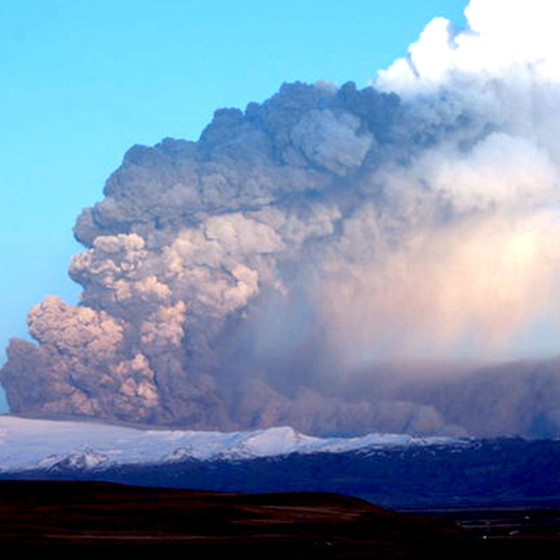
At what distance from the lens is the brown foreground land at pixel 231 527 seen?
343ft

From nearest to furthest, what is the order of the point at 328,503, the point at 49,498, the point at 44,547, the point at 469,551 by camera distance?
the point at 44,547 → the point at 469,551 → the point at 49,498 → the point at 328,503

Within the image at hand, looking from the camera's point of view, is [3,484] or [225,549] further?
[3,484]

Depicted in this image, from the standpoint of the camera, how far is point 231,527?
124750mm

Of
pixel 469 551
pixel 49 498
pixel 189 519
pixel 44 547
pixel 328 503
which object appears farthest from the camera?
pixel 328 503

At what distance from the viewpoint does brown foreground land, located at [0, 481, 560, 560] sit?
104562 millimetres

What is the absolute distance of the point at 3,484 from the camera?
6614 inches

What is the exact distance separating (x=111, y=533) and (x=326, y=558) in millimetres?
23700

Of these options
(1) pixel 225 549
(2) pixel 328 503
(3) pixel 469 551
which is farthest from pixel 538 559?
(2) pixel 328 503

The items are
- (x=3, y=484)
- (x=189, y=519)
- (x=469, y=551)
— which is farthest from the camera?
(x=3, y=484)

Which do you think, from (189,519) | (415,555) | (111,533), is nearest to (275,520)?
(189,519)

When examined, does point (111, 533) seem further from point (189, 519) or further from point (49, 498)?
point (49, 498)

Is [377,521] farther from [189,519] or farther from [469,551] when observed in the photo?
[469,551]

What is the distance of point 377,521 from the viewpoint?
138m

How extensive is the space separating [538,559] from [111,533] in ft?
122
